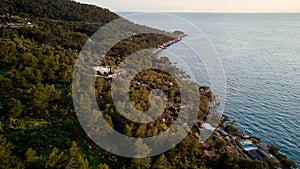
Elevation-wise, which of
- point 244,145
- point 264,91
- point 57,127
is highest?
point 57,127

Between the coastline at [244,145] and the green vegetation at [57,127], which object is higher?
the green vegetation at [57,127]

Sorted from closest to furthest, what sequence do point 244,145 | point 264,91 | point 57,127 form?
point 57,127 → point 244,145 → point 264,91

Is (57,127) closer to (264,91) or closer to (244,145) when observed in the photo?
(244,145)

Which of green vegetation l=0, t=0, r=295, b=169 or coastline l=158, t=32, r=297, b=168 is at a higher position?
green vegetation l=0, t=0, r=295, b=169

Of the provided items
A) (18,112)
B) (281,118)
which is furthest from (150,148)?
(281,118)

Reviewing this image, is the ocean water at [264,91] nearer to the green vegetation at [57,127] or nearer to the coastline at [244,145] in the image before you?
the coastline at [244,145]

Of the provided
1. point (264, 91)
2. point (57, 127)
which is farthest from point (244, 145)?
point (264, 91)

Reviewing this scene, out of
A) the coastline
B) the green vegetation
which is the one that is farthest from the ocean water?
the green vegetation

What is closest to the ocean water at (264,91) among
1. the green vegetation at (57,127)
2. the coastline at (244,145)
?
the coastline at (244,145)

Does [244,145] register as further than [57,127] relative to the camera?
Yes

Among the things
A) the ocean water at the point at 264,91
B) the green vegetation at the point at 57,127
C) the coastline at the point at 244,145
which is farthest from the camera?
the ocean water at the point at 264,91

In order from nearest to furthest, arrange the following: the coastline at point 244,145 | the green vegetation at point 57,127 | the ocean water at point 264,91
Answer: the green vegetation at point 57,127
the coastline at point 244,145
the ocean water at point 264,91

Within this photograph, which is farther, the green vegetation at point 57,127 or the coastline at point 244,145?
the coastline at point 244,145

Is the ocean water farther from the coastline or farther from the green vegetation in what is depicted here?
the green vegetation
